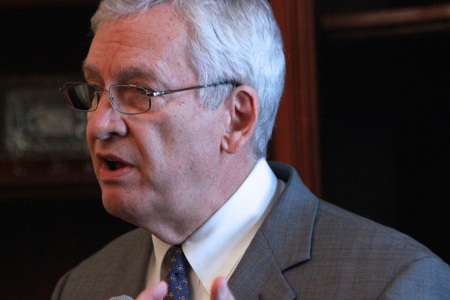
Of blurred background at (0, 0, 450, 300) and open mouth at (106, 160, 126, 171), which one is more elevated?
open mouth at (106, 160, 126, 171)

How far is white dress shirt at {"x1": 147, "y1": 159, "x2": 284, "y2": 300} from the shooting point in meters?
1.72

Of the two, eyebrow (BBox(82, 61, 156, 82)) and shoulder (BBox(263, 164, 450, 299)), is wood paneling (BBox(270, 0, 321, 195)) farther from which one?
eyebrow (BBox(82, 61, 156, 82))

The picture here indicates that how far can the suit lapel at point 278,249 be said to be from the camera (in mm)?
1645

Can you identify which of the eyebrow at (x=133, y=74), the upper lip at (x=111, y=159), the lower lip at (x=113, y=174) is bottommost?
the lower lip at (x=113, y=174)

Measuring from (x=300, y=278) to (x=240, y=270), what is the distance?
101 mm

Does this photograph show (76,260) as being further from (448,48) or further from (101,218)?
(448,48)

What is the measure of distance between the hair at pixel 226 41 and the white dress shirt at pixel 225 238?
10 cm

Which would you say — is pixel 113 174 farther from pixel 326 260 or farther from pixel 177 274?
pixel 326 260

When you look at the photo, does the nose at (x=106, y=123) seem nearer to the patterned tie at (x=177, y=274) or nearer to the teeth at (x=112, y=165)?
the teeth at (x=112, y=165)

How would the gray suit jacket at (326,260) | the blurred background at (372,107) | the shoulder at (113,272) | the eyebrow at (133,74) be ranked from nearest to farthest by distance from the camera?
the gray suit jacket at (326,260)
the eyebrow at (133,74)
the shoulder at (113,272)
the blurred background at (372,107)

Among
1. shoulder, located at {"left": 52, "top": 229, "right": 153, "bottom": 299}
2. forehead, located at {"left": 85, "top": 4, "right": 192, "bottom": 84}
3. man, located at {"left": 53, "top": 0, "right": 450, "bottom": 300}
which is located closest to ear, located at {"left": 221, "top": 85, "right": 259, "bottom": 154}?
man, located at {"left": 53, "top": 0, "right": 450, "bottom": 300}

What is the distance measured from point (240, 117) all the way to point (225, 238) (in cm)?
21

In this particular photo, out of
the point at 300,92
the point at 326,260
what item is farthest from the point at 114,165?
the point at 300,92

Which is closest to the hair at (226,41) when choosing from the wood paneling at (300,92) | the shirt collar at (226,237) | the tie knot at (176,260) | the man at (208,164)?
the man at (208,164)
